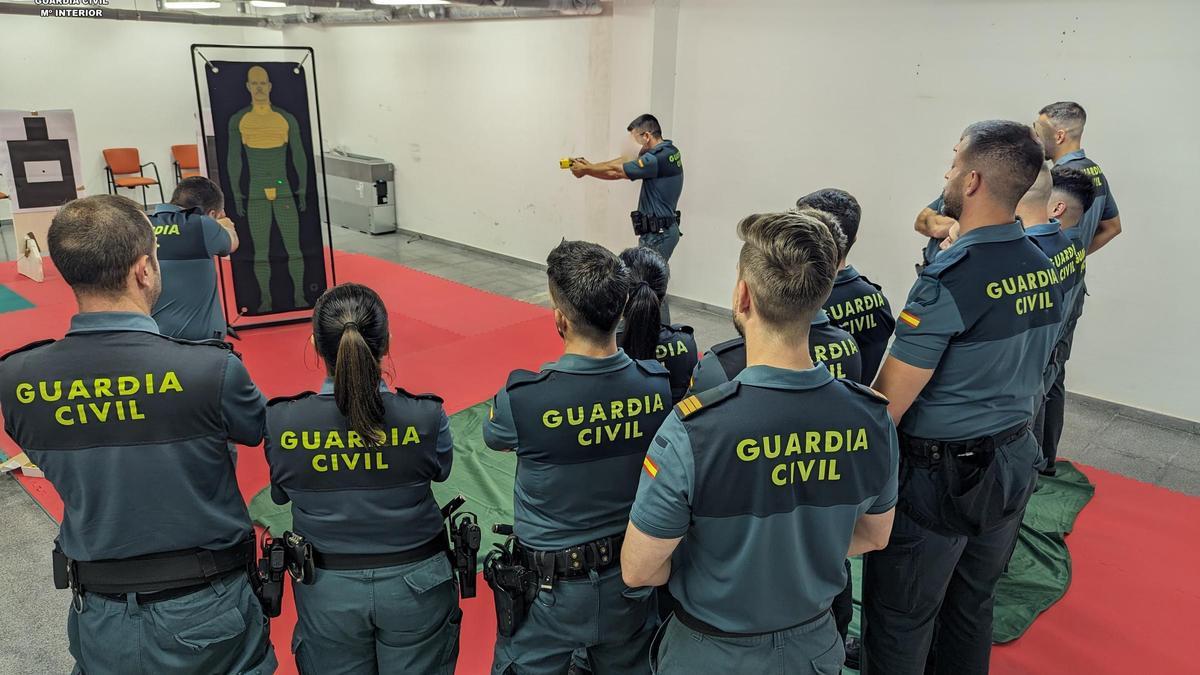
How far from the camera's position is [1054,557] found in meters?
3.61

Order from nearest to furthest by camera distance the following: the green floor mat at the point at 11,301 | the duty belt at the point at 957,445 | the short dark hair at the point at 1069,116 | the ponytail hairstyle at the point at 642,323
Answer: the duty belt at the point at 957,445 → the ponytail hairstyle at the point at 642,323 → the short dark hair at the point at 1069,116 → the green floor mat at the point at 11,301

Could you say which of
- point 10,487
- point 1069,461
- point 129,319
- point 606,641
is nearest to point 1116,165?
point 1069,461

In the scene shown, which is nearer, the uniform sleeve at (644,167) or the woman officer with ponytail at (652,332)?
the woman officer with ponytail at (652,332)

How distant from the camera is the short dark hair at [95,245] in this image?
1781mm

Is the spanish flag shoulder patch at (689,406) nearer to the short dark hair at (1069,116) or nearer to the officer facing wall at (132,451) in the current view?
the officer facing wall at (132,451)

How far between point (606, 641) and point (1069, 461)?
3.92 meters

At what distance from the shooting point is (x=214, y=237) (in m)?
4.20

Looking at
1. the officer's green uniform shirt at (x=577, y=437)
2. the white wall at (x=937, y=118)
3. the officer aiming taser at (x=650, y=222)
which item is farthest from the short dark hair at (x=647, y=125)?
the officer's green uniform shirt at (x=577, y=437)

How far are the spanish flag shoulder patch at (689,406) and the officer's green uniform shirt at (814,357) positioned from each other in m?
0.60

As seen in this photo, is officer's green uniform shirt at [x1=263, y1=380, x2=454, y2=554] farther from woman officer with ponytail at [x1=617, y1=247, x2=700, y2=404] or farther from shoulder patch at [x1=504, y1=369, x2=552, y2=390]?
woman officer with ponytail at [x1=617, y1=247, x2=700, y2=404]

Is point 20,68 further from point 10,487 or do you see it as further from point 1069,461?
point 1069,461

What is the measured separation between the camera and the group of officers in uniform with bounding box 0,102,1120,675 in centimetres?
151

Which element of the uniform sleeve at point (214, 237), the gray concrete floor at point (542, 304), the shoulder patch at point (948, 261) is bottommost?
the gray concrete floor at point (542, 304)

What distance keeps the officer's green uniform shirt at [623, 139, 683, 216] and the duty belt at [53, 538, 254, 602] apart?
4649 millimetres
